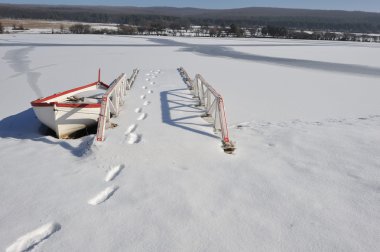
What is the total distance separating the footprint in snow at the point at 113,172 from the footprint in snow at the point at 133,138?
920 mm

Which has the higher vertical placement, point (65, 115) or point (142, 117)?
point (65, 115)

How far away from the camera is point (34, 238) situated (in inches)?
113

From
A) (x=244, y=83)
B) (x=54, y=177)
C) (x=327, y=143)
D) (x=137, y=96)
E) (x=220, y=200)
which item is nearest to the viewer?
(x=220, y=200)

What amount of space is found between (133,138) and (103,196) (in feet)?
6.29

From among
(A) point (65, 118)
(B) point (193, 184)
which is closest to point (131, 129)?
(A) point (65, 118)

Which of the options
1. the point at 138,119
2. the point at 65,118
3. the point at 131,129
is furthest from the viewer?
the point at 138,119

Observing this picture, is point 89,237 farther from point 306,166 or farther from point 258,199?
point 306,166

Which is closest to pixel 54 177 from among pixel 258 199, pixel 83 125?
pixel 83 125

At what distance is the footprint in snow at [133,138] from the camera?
17.1ft

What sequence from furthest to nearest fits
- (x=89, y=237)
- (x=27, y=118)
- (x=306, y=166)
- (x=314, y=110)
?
(x=314, y=110) → (x=27, y=118) → (x=306, y=166) → (x=89, y=237)

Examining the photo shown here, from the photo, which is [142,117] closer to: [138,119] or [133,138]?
[138,119]

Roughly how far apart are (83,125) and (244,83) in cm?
701

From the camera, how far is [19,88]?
34.2ft

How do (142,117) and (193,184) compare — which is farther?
(142,117)
